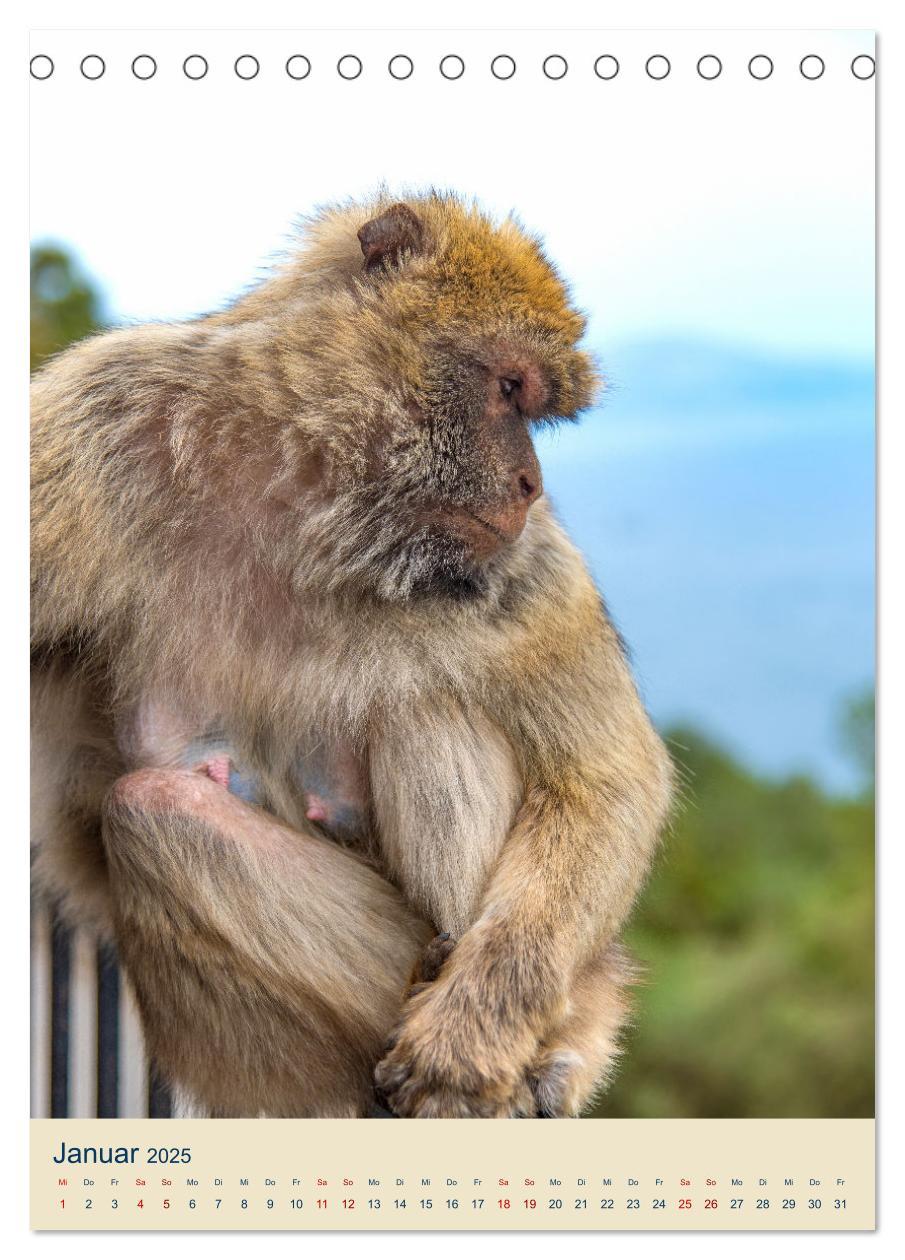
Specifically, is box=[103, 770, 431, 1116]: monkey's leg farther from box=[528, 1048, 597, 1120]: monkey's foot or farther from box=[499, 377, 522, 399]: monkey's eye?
box=[499, 377, 522, 399]: monkey's eye

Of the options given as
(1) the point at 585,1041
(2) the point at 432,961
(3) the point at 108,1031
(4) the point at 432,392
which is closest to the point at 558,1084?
(1) the point at 585,1041

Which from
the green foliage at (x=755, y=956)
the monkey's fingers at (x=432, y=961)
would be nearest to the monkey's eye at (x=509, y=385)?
the monkey's fingers at (x=432, y=961)

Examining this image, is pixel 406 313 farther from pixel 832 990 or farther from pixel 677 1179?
pixel 832 990

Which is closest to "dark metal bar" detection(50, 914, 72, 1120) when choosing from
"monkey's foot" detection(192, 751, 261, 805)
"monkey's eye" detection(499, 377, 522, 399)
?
"monkey's foot" detection(192, 751, 261, 805)

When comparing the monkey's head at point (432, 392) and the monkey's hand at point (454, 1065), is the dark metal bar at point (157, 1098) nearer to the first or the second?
the monkey's hand at point (454, 1065)
